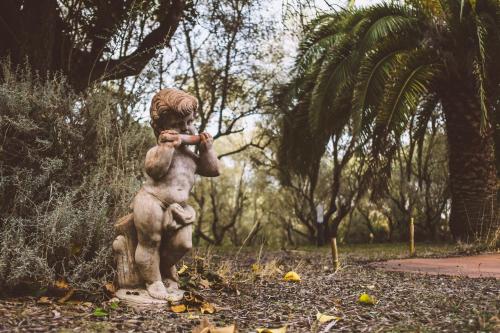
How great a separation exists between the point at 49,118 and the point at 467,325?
10.9 feet

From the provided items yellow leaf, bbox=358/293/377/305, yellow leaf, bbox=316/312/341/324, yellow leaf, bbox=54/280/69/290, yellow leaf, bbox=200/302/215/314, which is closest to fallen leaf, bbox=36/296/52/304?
yellow leaf, bbox=54/280/69/290

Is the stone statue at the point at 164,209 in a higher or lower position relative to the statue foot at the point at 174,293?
higher

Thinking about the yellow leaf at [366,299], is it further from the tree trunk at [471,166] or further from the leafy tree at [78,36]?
the tree trunk at [471,166]

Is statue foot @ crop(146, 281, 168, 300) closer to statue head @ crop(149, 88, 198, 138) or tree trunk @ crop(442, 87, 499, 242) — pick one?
statue head @ crop(149, 88, 198, 138)

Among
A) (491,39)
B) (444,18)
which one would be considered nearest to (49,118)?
(444,18)

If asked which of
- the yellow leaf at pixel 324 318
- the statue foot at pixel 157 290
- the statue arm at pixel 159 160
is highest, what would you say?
the statue arm at pixel 159 160

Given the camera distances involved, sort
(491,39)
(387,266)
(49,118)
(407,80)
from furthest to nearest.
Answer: (491,39) < (407,80) < (387,266) < (49,118)

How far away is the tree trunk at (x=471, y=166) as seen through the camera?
9273 millimetres

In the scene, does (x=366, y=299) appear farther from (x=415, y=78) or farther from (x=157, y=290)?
(x=415, y=78)

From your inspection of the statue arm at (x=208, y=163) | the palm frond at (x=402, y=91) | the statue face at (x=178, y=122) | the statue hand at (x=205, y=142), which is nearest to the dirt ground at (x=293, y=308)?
the statue arm at (x=208, y=163)

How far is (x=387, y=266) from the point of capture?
19.8 feet

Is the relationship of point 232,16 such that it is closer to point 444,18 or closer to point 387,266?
point 444,18

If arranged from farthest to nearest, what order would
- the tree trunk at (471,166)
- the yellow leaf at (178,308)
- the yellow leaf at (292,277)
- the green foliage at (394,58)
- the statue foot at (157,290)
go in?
the tree trunk at (471,166)
the green foliage at (394,58)
the yellow leaf at (292,277)
the statue foot at (157,290)
the yellow leaf at (178,308)

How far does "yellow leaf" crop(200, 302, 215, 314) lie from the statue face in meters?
1.20
